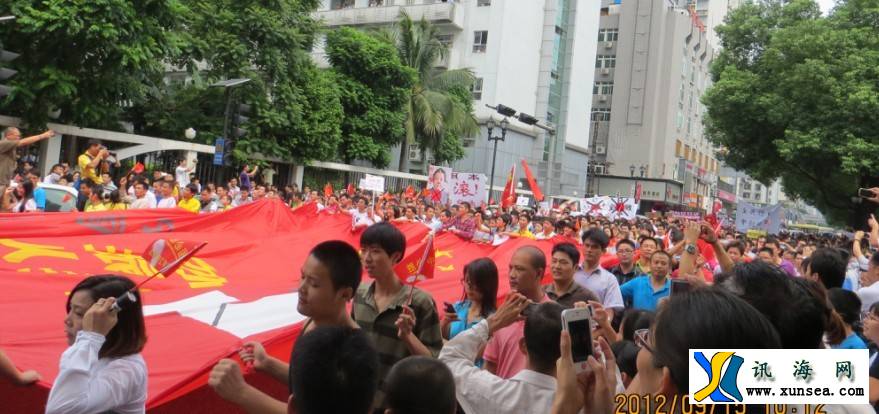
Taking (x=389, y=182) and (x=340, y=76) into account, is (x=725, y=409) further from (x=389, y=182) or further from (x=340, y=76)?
(x=389, y=182)

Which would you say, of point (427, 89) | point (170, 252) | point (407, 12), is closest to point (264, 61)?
point (427, 89)

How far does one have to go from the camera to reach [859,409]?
2531mm

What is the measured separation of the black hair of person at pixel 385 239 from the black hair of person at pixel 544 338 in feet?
4.56

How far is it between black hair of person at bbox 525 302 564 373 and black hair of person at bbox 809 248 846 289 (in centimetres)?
309

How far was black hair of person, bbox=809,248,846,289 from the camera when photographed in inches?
200

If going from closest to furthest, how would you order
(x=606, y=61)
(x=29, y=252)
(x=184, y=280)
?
→ (x=29, y=252)
(x=184, y=280)
(x=606, y=61)

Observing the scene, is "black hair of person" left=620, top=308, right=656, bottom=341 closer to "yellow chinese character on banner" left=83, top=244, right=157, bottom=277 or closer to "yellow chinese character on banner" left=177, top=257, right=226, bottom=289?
"yellow chinese character on banner" left=177, top=257, right=226, bottom=289

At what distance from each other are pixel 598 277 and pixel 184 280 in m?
3.84

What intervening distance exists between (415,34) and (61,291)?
Result: 30894 mm

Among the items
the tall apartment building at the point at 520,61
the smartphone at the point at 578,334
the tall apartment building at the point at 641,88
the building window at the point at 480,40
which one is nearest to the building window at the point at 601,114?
the tall apartment building at the point at 641,88

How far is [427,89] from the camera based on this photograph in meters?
36.0

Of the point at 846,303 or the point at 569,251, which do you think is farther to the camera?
the point at 569,251

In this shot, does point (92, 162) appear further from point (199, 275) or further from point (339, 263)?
point (339, 263)

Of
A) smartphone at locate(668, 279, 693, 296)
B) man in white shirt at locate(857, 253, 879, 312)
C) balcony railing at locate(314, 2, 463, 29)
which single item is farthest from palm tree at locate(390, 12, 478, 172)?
smartphone at locate(668, 279, 693, 296)
